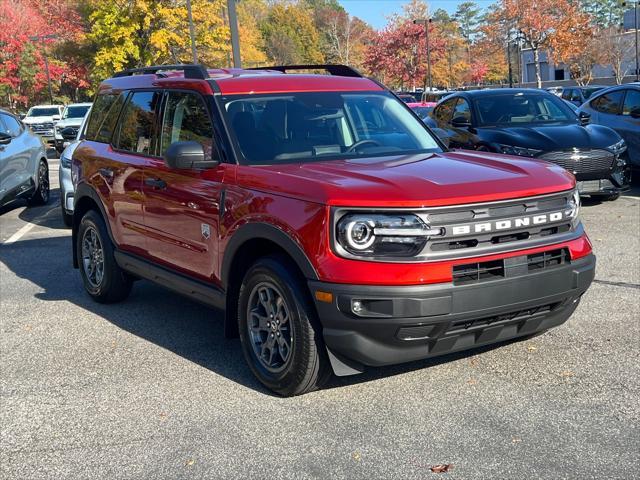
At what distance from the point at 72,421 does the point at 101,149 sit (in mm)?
2997

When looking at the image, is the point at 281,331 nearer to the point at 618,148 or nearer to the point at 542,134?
the point at 542,134

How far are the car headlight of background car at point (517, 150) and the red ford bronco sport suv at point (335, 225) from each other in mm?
4887

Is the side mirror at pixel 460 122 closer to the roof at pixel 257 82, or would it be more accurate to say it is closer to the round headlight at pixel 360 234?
the roof at pixel 257 82

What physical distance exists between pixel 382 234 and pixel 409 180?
1.30 feet

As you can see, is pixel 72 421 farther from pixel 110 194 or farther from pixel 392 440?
pixel 110 194

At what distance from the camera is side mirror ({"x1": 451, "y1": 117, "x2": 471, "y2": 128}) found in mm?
11445

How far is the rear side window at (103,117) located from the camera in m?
6.73

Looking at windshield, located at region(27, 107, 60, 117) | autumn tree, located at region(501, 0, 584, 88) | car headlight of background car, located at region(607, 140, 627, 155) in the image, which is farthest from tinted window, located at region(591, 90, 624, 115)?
autumn tree, located at region(501, 0, 584, 88)

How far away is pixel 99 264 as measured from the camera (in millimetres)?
6926

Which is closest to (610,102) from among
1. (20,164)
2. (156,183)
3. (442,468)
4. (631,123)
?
(631,123)

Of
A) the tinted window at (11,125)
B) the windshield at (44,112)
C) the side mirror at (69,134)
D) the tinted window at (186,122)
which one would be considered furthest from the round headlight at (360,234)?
the windshield at (44,112)

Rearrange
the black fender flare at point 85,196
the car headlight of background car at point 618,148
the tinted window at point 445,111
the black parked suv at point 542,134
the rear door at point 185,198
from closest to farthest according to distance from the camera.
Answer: the rear door at point 185,198 < the black fender flare at point 85,196 < the black parked suv at point 542,134 < the car headlight of background car at point 618,148 < the tinted window at point 445,111

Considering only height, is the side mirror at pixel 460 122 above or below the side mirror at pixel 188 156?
above

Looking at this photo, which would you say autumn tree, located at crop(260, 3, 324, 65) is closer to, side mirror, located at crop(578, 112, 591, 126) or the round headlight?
side mirror, located at crop(578, 112, 591, 126)
